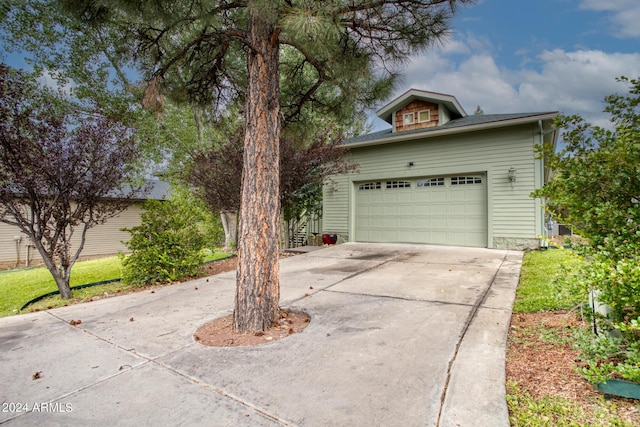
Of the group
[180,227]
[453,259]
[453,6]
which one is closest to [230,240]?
[180,227]

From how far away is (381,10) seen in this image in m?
3.54

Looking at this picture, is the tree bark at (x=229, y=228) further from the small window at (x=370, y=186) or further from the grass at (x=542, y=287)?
the grass at (x=542, y=287)

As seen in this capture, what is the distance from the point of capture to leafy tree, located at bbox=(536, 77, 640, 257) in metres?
2.12

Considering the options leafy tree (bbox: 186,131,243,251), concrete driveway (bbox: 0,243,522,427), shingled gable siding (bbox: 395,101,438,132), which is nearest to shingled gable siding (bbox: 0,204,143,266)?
leafy tree (bbox: 186,131,243,251)

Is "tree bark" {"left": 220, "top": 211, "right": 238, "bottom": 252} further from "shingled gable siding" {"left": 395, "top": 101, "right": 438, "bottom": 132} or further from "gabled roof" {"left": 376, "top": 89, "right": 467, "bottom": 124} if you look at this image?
"shingled gable siding" {"left": 395, "top": 101, "right": 438, "bottom": 132}

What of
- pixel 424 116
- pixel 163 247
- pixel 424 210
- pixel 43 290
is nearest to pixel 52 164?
pixel 163 247

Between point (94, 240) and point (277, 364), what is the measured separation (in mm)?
15867

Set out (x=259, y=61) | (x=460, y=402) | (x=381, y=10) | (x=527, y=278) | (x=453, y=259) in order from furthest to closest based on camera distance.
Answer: (x=453, y=259)
(x=527, y=278)
(x=381, y=10)
(x=259, y=61)
(x=460, y=402)

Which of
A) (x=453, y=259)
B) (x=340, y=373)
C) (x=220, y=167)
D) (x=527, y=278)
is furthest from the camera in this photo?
(x=220, y=167)

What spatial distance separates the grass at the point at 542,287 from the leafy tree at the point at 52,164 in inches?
237

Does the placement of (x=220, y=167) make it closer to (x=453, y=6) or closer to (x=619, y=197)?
(x=453, y=6)

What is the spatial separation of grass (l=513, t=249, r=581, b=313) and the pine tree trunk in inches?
94.7

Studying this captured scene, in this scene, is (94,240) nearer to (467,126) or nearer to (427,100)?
(427,100)

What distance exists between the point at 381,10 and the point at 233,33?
1628 millimetres
